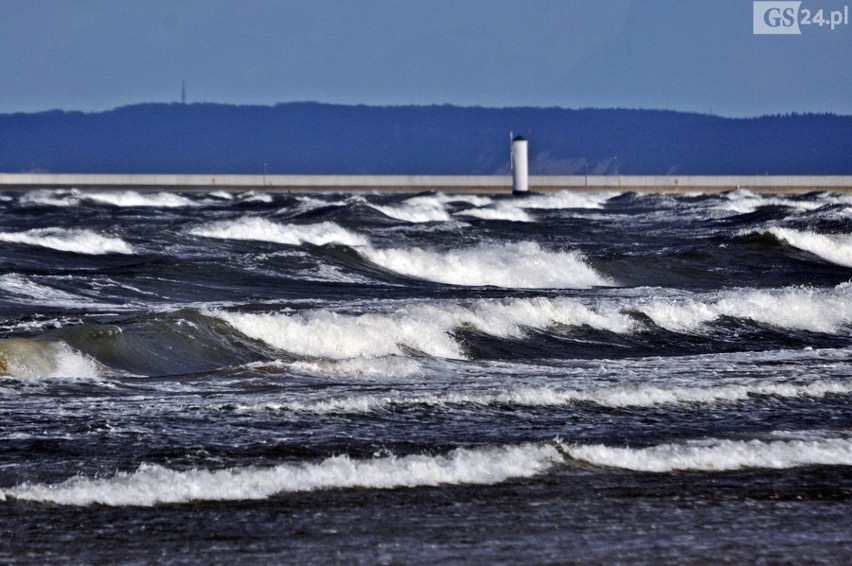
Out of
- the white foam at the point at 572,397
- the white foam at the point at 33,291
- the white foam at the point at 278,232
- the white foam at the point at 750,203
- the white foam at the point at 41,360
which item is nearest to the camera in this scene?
the white foam at the point at 572,397

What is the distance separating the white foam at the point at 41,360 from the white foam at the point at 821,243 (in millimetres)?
19349

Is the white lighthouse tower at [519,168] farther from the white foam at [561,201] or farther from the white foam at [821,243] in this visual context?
the white foam at [821,243]

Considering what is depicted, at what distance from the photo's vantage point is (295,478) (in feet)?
23.1

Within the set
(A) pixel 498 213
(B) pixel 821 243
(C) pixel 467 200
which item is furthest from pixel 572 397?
(C) pixel 467 200

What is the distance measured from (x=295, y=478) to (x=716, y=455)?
2.50m

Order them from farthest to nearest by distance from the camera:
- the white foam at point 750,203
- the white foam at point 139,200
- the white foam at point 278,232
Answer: the white foam at point 139,200
the white foam at point 750,203
the white foam at point 278,232

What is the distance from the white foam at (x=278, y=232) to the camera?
31188mm

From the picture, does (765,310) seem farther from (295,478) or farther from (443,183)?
(443,183)

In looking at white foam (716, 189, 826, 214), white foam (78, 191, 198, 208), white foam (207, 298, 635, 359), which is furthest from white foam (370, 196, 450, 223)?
white foam (207, 298, 635, 359)

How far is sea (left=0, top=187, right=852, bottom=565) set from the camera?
611 cm

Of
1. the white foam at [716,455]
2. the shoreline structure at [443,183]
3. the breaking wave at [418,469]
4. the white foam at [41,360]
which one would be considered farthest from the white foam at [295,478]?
the shoreline structure at [443,183]

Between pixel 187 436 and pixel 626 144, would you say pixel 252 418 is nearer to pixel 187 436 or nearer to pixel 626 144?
pixel 187 436

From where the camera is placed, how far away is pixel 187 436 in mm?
8055

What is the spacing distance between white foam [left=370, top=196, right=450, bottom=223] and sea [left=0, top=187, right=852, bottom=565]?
910 inches
